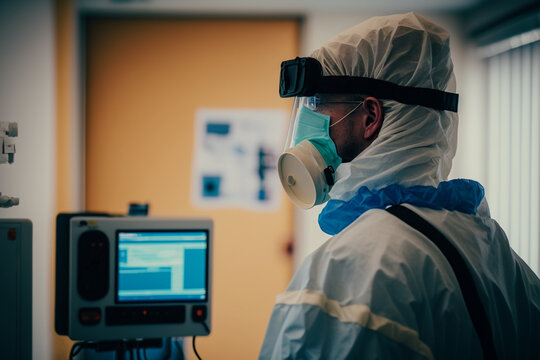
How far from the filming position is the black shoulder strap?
2.43 feet

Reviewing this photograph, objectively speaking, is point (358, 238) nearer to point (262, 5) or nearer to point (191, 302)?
point (191, 302)

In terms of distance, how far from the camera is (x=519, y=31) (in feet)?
6.94

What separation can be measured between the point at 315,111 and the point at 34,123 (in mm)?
1291

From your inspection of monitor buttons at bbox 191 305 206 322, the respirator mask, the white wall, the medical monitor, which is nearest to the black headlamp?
the respirator mask

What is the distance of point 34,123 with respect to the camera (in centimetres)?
169

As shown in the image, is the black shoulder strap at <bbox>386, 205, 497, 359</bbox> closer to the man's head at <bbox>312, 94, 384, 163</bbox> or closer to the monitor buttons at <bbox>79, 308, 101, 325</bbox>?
the man's head at <bbox>312, 94, 384, 163</bbox>

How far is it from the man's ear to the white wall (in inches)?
38.7

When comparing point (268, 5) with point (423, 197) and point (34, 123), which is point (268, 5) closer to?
point (34, 123)

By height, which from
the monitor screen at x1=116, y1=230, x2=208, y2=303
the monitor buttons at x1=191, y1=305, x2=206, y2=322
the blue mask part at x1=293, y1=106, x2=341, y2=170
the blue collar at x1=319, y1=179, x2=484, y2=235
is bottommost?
the monitor buttons at x1=191, y1=305, x2=206, y2=322

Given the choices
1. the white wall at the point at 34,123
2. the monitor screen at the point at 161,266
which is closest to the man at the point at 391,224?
the monitor screen at the point at 161,266

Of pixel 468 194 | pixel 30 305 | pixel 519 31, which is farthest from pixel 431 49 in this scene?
pixel 519 31

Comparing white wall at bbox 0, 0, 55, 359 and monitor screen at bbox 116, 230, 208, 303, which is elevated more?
white wall at bbox 0, 0, 55, 359

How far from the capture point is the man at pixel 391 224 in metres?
0.71

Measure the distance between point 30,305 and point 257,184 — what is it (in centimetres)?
162
